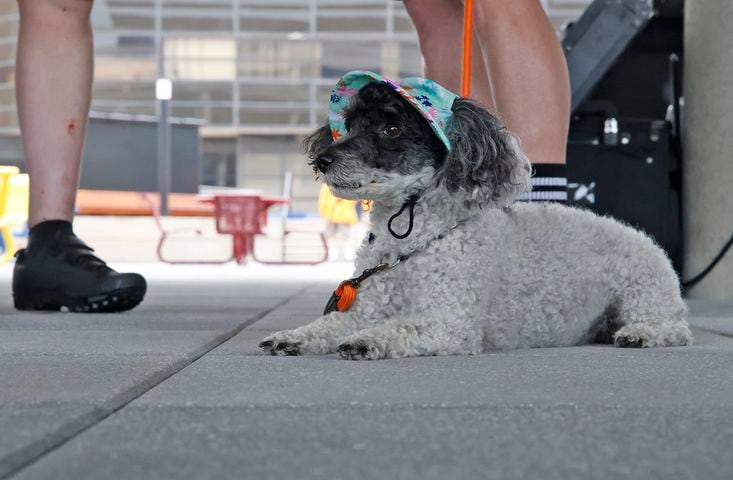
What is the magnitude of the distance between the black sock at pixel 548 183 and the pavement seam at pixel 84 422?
1026mm

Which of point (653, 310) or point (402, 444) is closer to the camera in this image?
point (402, 444)

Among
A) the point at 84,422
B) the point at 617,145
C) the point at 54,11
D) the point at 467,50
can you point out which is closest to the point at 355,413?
the point at 84,422

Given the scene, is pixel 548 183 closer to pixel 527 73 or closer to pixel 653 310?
pixel 527 73

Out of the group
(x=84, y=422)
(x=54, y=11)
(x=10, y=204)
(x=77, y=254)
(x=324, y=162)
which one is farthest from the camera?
(x=10, y=204)

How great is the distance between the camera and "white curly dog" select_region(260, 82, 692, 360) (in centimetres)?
196

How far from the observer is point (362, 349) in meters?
1.79

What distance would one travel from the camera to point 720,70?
149 inches

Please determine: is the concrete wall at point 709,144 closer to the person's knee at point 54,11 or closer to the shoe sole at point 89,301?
the shoe sole at point 89,301

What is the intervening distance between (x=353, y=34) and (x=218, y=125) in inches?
164

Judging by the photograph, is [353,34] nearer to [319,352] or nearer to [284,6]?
[284,6]

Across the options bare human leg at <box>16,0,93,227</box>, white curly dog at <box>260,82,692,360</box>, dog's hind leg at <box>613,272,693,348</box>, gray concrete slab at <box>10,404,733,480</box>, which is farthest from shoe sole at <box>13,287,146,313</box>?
gray concrete slab at <box>10,404,733,480</box>

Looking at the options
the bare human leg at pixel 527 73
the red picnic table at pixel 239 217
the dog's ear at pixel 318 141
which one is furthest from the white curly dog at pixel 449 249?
the red picnic table at pixel 239 217

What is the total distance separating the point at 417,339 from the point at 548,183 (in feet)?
2.68

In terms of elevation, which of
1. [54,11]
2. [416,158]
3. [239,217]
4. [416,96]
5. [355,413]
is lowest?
[239,217]
